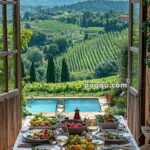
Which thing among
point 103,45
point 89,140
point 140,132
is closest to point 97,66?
point 103,45

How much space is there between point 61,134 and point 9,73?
80.7 inches

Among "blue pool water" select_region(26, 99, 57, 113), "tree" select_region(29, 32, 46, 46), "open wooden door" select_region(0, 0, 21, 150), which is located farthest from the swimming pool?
"open wooden door" select_region(0, 0, 21, 150)

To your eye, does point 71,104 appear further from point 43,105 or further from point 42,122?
point 42,122

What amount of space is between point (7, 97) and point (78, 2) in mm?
7876

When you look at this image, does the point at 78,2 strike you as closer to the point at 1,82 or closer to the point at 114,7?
the point at 114,7

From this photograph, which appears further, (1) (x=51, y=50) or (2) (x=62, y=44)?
(2) (x=62, y=44)

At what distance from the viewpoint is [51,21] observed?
12.6m

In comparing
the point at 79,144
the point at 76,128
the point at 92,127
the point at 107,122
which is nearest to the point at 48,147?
the point at 79,144

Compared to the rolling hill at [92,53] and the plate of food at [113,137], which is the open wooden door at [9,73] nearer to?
the plate of food at [113,137]

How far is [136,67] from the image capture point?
5.61m

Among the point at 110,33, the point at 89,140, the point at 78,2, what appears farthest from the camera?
the point at 78,2

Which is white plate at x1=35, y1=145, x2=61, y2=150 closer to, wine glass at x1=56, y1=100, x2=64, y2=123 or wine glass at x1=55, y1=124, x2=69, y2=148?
wine glass at x1=55, y1=124, x2=69, y2=148

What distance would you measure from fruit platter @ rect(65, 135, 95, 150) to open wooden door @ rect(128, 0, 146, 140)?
2.11 meters

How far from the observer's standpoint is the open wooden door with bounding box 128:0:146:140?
5277 mm
